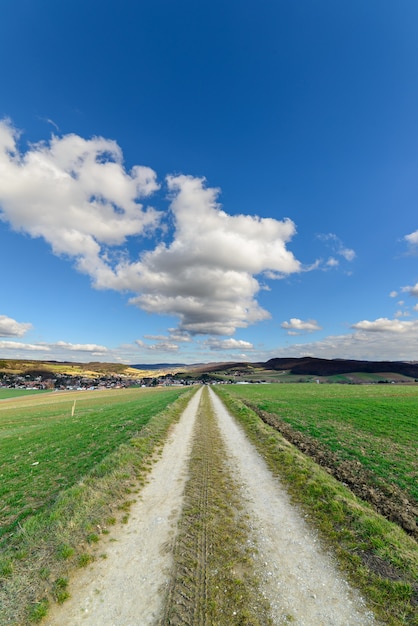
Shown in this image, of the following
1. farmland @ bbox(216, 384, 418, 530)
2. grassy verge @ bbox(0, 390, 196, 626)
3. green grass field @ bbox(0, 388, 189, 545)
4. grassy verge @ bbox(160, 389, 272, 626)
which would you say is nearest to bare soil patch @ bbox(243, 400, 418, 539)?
farmland @ bbox(216, 384, 418, 530)

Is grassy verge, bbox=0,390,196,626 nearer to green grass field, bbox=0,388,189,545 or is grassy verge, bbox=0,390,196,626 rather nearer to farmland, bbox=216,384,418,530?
green grass field, bbox=0,388,189,545

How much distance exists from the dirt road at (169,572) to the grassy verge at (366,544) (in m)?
0.50

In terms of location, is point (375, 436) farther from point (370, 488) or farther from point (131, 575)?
point (131, 575)

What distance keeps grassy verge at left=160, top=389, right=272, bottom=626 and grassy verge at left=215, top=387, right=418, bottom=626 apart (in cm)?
249

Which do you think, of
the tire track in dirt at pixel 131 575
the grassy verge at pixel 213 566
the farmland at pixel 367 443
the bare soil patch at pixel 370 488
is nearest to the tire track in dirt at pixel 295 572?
the grassy verge at pixel 213 566

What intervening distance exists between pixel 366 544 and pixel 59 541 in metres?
8.80

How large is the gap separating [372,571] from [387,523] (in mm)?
3029

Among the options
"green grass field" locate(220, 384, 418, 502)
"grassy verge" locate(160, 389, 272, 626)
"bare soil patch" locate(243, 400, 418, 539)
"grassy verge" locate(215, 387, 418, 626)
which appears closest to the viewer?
"grassy verge" locate(160, 389, 272, 626)

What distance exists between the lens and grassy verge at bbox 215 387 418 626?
5.84 metres

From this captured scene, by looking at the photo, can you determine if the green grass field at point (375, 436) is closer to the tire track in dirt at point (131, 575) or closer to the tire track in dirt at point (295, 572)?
the tire track in dirt at point (295, 572)

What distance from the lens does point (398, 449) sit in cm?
1748

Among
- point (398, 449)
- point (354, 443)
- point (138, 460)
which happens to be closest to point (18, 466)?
point (138, 460)

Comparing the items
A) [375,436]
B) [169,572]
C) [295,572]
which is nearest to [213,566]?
[169,572]

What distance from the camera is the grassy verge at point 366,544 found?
584 centimetres
